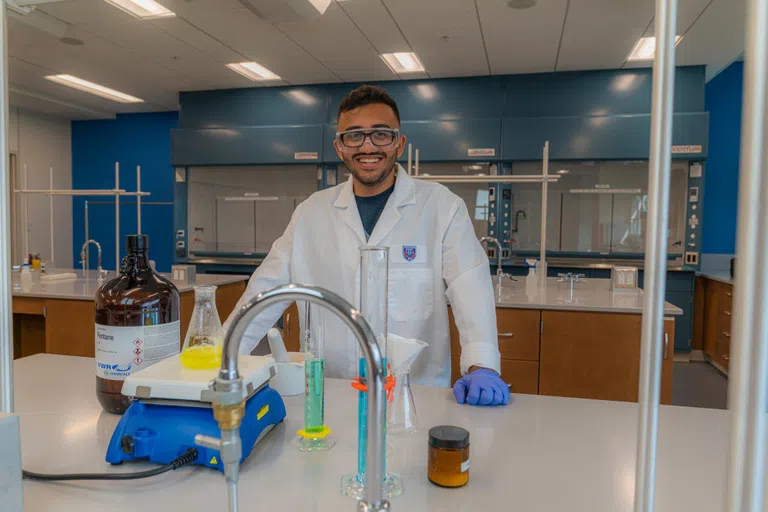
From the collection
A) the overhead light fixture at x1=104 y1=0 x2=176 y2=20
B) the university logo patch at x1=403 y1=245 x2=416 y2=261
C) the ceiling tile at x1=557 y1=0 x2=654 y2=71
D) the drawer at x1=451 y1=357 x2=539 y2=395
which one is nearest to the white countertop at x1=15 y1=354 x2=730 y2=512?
the university logo patch at x1=403 y1=245 x2=416 y2=261

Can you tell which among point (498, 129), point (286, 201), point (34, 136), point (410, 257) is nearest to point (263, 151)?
point (286, 201)

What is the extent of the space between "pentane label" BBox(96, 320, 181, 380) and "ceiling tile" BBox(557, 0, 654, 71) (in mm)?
3631

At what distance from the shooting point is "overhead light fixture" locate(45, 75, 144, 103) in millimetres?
5773

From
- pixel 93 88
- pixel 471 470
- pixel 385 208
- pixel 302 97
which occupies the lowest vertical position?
pixel 471 470

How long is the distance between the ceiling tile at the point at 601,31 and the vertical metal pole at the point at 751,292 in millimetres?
3618

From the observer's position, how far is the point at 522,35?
4.34 metres

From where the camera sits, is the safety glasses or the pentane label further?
the safety glasses

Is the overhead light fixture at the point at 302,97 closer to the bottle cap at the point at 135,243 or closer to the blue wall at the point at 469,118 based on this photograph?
the blue wall at the point at 469,118

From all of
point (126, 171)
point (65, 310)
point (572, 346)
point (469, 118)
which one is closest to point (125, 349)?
point (572, 346)

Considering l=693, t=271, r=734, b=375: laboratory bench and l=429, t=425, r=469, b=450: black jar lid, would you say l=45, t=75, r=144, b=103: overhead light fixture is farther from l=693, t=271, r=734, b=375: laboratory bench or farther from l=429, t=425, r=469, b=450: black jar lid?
l=693, t=271, r=734, b=375: laboratory bench

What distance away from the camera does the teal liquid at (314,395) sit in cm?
93

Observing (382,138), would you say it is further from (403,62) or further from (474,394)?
(403,62)

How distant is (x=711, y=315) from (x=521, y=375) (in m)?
2.93

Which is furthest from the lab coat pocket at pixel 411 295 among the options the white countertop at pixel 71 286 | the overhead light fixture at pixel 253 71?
the overhead light fixture at pixel 253 71
